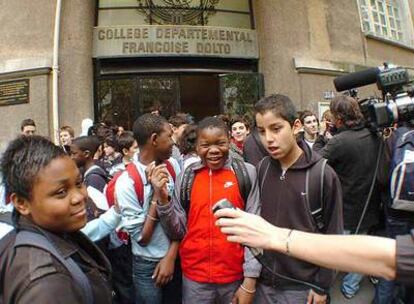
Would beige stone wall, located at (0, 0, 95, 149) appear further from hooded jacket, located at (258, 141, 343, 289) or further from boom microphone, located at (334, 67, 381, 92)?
boom microphone, located at (334, 67, 381, 92)

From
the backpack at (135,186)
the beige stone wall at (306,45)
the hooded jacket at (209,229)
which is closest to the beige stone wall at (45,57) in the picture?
the beige stone wall at (306,45)

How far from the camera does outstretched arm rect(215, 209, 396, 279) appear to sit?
1484 mm

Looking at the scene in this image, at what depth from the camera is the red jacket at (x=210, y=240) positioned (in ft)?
9.57

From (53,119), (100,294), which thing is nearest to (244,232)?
(100,294)

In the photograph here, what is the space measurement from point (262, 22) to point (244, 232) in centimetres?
1027

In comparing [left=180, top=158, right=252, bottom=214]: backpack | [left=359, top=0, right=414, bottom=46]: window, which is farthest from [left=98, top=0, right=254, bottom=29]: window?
[left=180, top=158, right=252, bottom=214]: backpack

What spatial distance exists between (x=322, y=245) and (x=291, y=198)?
1.16 m

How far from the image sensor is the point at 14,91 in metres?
9.89

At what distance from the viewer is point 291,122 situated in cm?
284

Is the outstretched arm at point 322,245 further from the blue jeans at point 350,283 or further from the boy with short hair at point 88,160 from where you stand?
the blue jeans at point 350,283

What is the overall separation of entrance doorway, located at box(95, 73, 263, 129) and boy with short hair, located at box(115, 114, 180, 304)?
7.07 metres

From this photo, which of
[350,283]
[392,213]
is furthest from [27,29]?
[392,213]

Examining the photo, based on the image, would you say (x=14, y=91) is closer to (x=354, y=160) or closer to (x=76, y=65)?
(x=76, y=65)

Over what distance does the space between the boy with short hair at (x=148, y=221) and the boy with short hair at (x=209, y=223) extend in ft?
0.38
